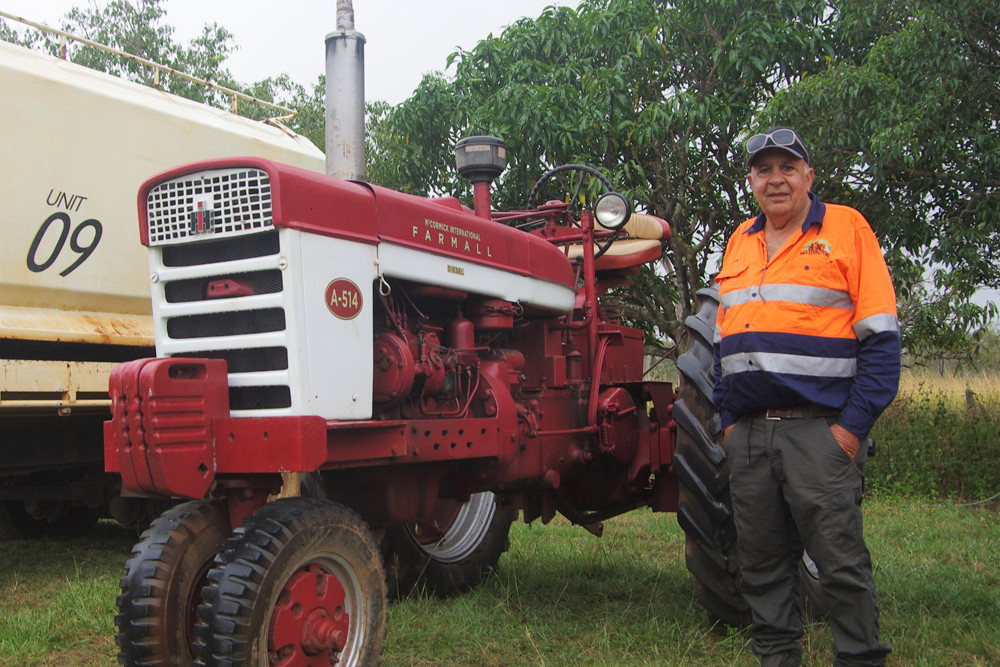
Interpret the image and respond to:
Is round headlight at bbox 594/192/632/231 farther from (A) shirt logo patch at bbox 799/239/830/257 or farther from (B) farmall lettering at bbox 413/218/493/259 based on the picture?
(A) shirt logo patch at bbox 799/239/830/257

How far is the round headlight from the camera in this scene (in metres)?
4.46

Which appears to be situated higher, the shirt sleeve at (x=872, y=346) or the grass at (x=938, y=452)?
the shirt sleeve at (x=872, y=346)

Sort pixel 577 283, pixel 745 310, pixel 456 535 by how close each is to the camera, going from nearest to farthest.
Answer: pixel 745 310, pixel 577 283, pixel 456 535

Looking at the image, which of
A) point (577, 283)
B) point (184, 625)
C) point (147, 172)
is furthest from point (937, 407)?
point (184, 625)

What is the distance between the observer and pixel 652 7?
876 centimetres

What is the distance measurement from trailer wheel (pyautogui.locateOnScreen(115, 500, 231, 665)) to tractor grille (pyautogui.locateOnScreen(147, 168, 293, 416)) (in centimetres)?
41

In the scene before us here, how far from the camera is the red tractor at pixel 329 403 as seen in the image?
9.14ft

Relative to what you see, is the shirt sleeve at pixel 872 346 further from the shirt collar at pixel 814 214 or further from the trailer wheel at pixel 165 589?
the trailer wheel at pixel 165 589

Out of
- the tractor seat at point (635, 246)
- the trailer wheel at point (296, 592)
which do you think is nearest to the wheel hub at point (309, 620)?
the trailer wheel at point (296, 592)

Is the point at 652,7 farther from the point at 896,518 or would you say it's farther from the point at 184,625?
the point at 184,625

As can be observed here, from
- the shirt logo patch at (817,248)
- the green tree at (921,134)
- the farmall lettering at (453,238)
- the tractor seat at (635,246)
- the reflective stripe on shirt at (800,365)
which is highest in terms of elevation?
the green tree at (921,134)

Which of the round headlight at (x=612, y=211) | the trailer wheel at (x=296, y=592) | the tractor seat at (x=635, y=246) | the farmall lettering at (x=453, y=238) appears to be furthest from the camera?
the tractor seat at (x=635, y=246)

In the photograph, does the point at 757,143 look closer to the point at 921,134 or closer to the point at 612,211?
the point at 612,211

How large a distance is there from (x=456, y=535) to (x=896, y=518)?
3448mm
